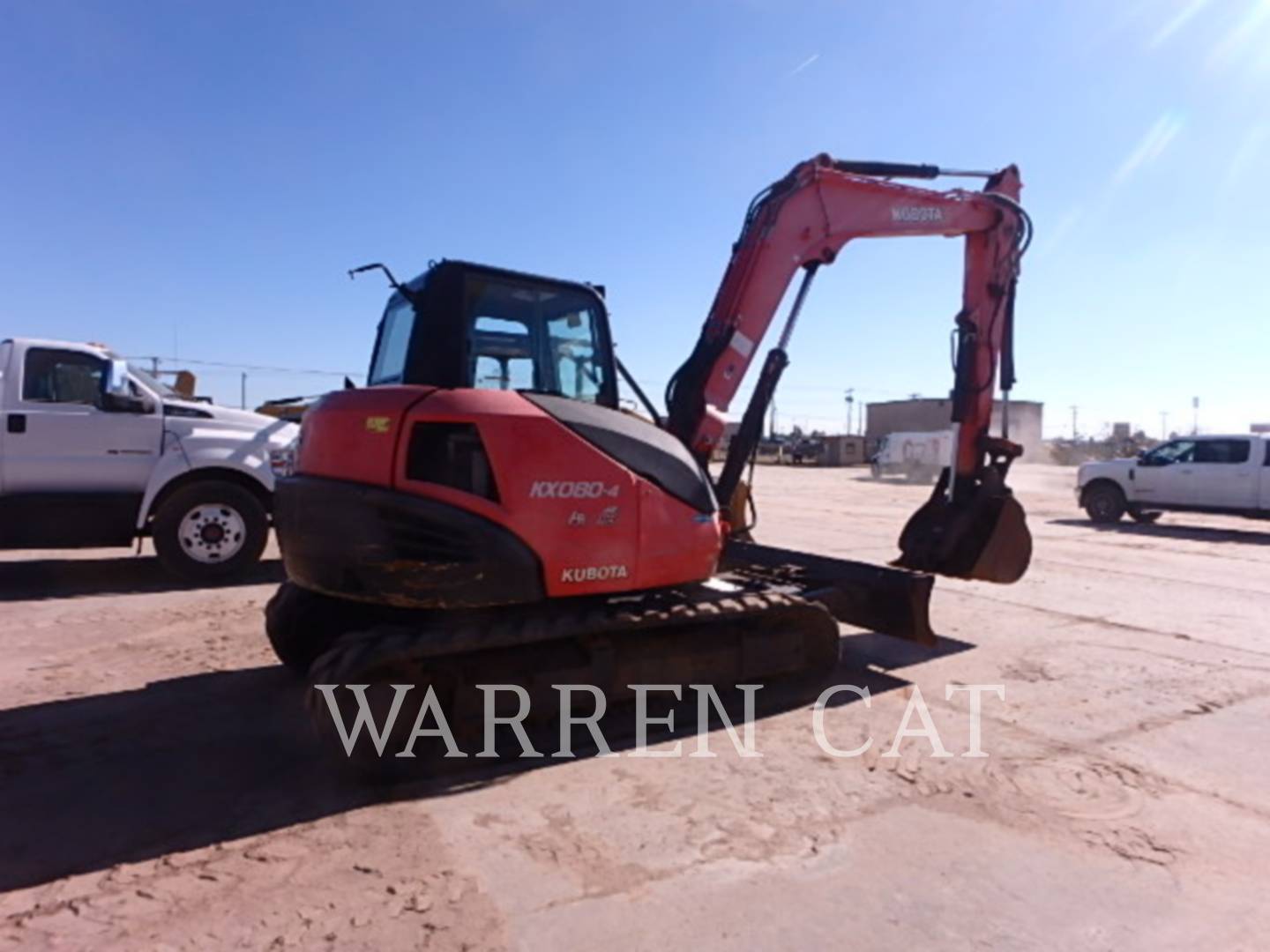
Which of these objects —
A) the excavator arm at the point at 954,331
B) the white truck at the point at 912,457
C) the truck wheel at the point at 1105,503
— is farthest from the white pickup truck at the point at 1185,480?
the white truck at the point at 912,457

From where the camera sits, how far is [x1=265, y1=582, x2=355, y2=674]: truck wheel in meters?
5.52

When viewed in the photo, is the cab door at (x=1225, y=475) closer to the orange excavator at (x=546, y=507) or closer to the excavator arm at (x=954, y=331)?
the excavator arm at (x=954, y=331)

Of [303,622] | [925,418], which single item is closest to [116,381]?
[303,622]

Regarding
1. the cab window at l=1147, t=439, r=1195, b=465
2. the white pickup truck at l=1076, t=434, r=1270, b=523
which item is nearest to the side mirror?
the white pickup truck at l=1076, t=434, r=1270, b=523

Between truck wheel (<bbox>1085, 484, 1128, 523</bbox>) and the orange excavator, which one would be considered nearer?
the orange excavator

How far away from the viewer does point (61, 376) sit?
8.83 meters

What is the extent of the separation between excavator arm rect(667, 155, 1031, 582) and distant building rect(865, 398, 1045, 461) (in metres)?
61.6

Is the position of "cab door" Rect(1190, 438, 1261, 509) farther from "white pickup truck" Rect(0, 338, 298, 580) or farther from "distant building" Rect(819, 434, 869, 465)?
"distant building" Rect(819, 434, 869, 465)

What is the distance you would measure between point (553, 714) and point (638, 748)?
0.52 meters

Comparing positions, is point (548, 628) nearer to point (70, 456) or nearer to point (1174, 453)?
point (70, 456)

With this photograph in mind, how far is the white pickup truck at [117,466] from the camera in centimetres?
856

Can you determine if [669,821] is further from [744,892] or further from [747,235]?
[747,235]

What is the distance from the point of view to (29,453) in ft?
28.1

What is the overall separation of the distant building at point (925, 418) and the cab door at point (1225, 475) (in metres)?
51.0
